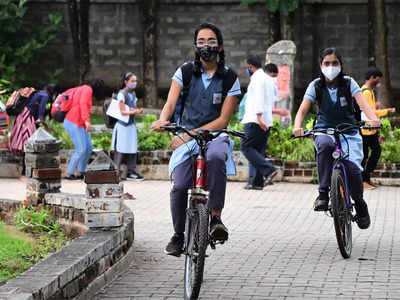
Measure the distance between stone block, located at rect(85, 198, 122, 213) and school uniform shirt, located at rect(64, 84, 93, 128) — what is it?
6.72m

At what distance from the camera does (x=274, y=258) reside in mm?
8523

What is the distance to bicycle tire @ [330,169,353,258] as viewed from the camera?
830cm

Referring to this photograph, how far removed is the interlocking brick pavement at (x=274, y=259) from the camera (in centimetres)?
715

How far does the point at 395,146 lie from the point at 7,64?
1585cm

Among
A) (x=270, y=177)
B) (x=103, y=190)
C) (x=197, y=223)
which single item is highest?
(x=103, y=190)

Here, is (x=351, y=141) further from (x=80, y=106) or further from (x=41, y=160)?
(x=80, y=106)

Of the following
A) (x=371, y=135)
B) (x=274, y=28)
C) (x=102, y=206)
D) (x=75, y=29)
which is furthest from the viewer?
(x=75, y=29)

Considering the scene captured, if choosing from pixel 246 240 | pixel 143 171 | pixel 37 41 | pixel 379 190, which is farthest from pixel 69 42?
pixel 246 240

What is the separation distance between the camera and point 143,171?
1541 centimetres

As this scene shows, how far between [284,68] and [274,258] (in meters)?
10.1

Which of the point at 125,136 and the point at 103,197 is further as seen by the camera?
the point at 125,136

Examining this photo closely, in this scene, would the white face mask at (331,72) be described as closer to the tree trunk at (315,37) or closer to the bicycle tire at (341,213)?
the bicycle tire at (341,213)

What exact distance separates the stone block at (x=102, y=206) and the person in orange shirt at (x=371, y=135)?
235 inches

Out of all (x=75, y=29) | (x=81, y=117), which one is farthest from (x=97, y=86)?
(x=75, y=29)
